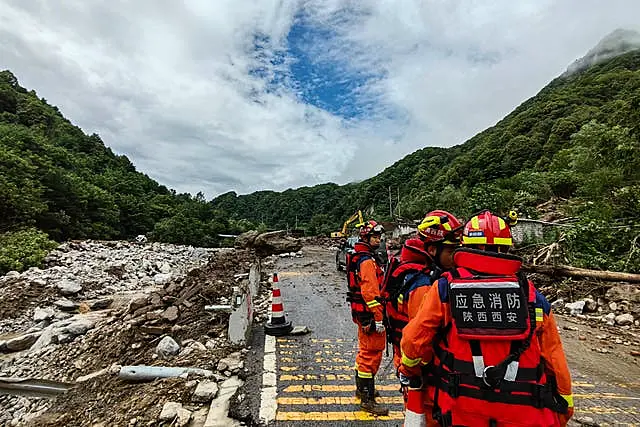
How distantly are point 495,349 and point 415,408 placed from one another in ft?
2.48

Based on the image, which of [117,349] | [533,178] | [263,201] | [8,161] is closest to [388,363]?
[117,349]

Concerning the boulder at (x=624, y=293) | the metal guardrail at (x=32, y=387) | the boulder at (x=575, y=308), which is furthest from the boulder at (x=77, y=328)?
the boulder at (x=624, y=293)

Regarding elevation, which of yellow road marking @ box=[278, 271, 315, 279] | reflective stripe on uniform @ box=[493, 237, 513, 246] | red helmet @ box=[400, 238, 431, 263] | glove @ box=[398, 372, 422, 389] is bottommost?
yellow road marking @ box=[278, 271, 315, 279]

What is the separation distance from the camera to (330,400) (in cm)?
399

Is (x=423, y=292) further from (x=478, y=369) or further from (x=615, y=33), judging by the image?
(x=615, y=33)

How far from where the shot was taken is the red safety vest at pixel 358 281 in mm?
3907

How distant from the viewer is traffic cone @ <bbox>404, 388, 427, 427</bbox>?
7.69 ft

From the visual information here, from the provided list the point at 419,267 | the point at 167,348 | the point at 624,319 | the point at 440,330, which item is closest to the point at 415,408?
the point at 440,330

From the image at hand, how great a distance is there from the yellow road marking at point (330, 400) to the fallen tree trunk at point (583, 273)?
19.0 feet

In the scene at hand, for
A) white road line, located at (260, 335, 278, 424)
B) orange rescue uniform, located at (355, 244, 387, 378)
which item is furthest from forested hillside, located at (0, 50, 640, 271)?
white road line, located at (260, 335, 278, 424)

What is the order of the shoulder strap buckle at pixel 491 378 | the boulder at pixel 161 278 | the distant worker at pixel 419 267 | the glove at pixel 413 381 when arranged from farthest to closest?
the boulder at pixel 161 278 < the distant worker at pixel 419 267 < the glove at pixel 413 381 < the shoulder strap buckle at pixel 491 378

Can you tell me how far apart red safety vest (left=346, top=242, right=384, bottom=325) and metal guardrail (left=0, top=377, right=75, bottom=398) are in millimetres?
4583

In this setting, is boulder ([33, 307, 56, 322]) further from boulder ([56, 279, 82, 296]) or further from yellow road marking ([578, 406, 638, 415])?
yellow road marking ([578, 406, 638, 415])

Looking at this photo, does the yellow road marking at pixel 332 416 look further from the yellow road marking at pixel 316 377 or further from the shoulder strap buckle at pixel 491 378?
the shoulder strap buckle at pixel 491 378
